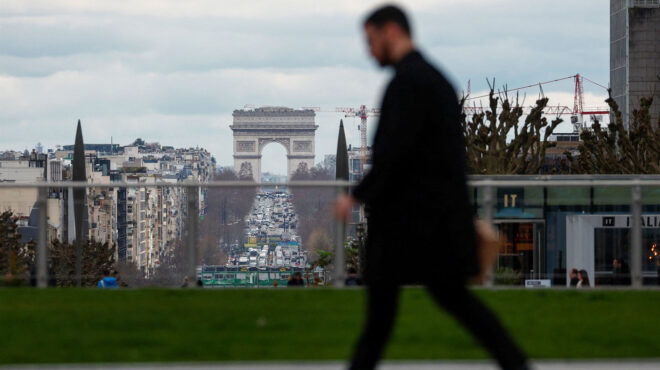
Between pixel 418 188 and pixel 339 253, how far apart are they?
710cm

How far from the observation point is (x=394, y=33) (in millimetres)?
5684

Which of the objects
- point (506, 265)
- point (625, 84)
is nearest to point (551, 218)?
point (506, 265)

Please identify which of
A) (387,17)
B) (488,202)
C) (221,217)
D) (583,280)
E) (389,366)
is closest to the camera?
(387,17)

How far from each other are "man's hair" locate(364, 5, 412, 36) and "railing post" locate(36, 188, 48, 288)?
733 cm

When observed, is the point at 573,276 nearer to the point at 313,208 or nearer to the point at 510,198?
the point at 510,198

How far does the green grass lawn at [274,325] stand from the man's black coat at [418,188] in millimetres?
1625

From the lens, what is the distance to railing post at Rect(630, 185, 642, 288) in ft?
40.3

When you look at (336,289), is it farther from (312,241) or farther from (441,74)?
(441,74)

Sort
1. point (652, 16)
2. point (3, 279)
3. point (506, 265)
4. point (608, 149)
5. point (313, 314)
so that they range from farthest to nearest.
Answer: point (652, 16) → point (608, 149) → point (506, 265) → point (3, 279) → point (313, 314)

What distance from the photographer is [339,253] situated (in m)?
12.6

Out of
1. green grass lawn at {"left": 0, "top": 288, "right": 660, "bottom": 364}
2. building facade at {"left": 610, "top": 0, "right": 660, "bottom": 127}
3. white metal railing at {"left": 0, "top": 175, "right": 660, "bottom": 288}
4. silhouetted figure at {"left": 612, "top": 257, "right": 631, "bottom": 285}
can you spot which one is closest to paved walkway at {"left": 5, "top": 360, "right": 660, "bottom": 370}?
green grass lawn at {"left": 0, "top": 288, "right": 660, "bottom": 364}

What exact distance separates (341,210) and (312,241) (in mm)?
8660

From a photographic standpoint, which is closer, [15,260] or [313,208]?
[15,260]

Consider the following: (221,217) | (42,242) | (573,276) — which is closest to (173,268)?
(221,217)
